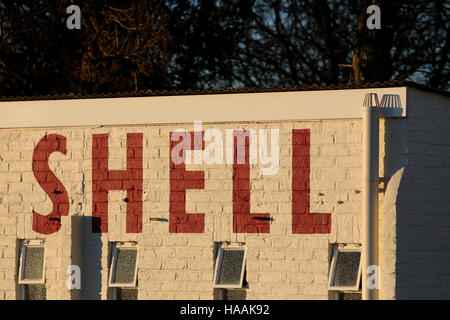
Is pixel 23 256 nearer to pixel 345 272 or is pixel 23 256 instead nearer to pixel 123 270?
pixel 123 270

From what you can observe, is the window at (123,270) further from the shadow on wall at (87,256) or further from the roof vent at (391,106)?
the roof vent at (391,106)

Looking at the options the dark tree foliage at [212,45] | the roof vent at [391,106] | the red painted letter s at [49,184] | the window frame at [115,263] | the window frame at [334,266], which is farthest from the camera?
the dark tree foliage at [212,45]

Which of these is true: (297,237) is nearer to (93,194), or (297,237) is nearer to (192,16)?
(93,194)

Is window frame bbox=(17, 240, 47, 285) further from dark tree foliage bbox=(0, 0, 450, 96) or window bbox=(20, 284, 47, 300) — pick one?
dark tree foliage bbox=(0, 0, 450, 96)

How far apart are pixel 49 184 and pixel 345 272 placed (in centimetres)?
457

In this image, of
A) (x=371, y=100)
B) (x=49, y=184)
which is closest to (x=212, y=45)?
(x=49, y=184)

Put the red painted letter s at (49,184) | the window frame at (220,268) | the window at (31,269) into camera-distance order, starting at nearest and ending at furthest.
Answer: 1. the window frame at (220,268)
2. the red painted letter s at (49,184)
3. the window at (31,269)

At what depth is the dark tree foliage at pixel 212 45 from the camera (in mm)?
25391

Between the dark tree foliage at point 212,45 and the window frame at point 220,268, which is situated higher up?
the dark tree foliage at point 212,45

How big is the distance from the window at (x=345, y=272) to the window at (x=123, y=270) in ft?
9.54

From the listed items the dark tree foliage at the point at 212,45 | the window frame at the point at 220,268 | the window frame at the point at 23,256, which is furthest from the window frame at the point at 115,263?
the dark tree foliage at the point at 212,45

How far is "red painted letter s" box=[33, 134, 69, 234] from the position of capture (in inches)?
579

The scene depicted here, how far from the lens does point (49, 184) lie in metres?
14.8
